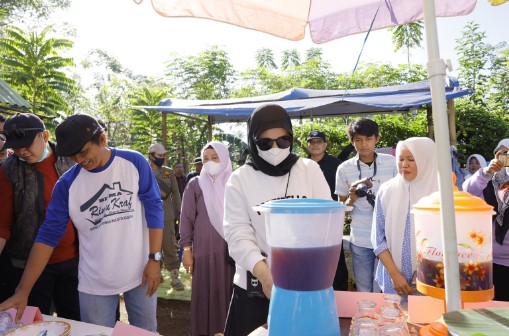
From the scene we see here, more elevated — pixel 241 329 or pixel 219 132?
pixel 219 132

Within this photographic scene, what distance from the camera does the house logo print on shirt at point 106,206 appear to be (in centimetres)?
189

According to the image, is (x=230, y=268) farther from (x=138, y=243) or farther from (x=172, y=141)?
(x=172, y=141)

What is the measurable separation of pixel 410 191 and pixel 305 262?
1242 millimetres

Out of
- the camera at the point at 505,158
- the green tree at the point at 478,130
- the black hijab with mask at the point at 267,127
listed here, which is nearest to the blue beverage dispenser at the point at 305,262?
the black hijab with mask at the point at 267,127

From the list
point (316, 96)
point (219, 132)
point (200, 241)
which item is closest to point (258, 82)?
point (219, 132)

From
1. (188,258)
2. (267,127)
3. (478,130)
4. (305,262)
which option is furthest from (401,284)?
(478,130)

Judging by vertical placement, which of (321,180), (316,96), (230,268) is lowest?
(230,268)

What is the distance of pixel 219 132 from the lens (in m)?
14.8

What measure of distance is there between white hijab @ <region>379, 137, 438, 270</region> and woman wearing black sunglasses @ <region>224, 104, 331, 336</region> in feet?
1.67

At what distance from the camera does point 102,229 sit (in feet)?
6.20

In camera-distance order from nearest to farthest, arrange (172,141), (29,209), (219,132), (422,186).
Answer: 1. (422,186)
2. (29,209)
3. (219,132)
4. (172,141)

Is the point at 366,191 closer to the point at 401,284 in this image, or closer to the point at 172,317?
the point at 401,284

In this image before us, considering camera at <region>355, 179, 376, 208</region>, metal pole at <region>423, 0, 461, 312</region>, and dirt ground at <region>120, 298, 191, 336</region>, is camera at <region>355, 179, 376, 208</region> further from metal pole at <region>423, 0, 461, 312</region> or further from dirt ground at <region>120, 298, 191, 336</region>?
dirt ground at <region>120, 298, 191, 336</region>

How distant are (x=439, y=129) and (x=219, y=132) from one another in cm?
1409
